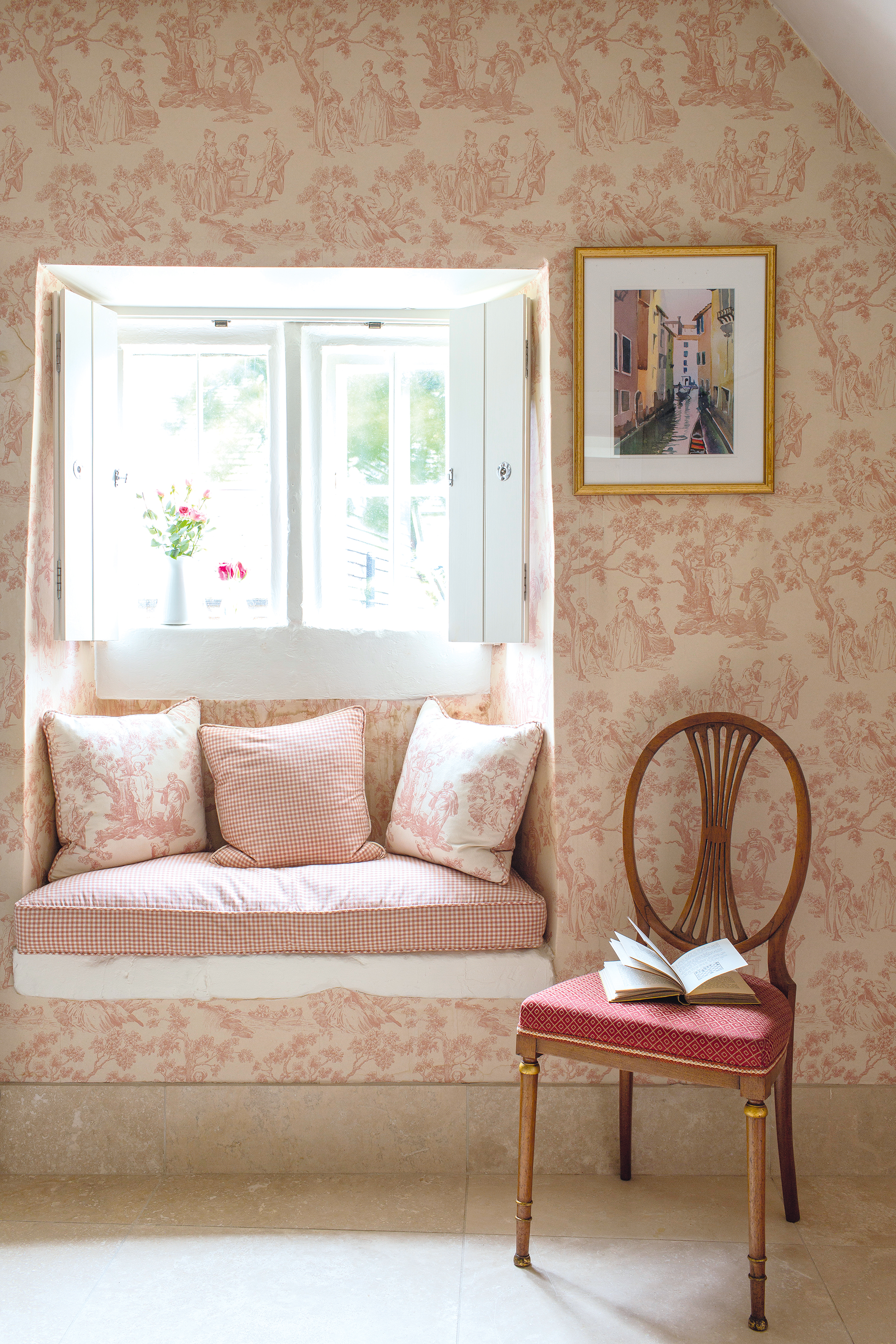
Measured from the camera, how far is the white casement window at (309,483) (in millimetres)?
2510

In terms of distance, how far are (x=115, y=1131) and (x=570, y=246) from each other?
241 cm

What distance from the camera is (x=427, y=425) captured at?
2895mm

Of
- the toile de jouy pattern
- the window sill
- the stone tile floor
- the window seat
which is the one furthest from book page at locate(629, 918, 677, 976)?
the window sill

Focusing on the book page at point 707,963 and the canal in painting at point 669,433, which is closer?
the book page at point 707,963

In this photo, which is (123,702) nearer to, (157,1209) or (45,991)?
(45,991)

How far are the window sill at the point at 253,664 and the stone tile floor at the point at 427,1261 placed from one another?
1.26m

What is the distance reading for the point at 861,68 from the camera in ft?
6.91

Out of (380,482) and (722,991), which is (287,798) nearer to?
(380,482)

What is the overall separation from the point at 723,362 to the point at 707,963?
4.59ft

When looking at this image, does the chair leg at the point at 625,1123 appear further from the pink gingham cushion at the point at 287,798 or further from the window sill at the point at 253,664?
the window sill at the point at 253,664

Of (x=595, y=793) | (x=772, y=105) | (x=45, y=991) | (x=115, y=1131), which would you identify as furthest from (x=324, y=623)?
(x=772, y=105)

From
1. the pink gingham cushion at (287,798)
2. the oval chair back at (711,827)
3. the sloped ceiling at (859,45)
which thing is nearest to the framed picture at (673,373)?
the sloped ceiling at (859,45)

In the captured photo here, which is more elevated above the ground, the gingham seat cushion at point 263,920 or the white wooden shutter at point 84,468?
the white wooden shutter at point 84,468

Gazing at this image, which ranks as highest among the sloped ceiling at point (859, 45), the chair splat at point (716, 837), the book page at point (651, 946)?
the sloped ceiling at point (859, 45)
